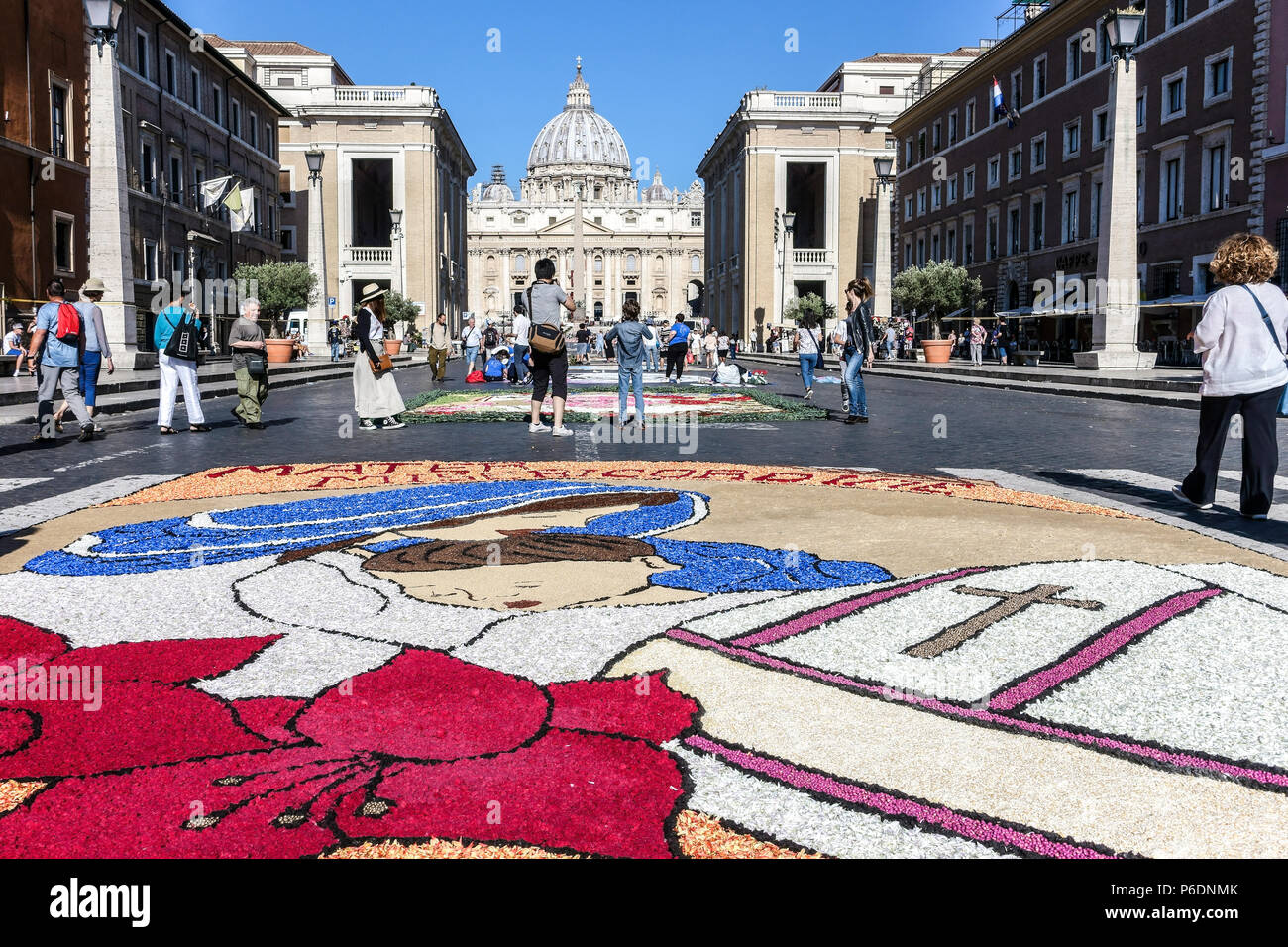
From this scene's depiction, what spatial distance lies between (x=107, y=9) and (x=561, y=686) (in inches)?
751

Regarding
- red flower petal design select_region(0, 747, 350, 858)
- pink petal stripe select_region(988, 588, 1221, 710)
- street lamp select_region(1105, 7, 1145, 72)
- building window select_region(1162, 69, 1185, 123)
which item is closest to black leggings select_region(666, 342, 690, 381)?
street lamp select_region(1105, 7, 1145, 72)

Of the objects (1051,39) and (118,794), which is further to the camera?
(1051,39)

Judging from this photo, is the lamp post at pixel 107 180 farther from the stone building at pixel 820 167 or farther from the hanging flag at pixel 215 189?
the stone building at pixel 820 167

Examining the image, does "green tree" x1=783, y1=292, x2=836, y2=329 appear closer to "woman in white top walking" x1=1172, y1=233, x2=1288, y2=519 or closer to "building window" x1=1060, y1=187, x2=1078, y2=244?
"building window" x1=1060, y1=187, x2=1078, y2=244

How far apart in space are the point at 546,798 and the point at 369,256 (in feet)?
225

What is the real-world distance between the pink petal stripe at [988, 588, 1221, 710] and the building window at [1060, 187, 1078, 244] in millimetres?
38395

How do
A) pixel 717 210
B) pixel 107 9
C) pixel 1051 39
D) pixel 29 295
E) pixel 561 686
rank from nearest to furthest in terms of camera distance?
pixel 561 686, pixel 107 9, pixel 29 295, pixel 1051 39, pixel 717 210

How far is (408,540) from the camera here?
18.2 ft

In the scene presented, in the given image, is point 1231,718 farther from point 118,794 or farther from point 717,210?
point 717,210

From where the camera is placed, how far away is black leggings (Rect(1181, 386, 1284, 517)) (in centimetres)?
624

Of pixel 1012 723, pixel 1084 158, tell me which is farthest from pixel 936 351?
pixel 1012 723

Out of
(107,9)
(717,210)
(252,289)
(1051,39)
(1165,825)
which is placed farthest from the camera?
(717,210)
